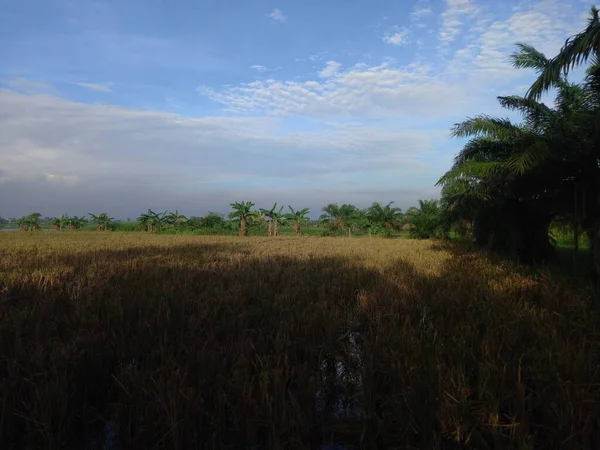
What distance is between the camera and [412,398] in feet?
7.36

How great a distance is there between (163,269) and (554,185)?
8.93m

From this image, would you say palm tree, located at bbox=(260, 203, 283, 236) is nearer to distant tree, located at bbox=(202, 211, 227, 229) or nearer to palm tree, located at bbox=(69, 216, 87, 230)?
distant tree, located at bbox=(202, 211, 227, 229)

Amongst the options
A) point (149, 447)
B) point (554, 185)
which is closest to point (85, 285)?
point (149, 447)

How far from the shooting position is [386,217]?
122 ft

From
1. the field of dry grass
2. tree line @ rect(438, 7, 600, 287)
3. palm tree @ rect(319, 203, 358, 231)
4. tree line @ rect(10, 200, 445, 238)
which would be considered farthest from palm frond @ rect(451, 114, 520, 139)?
palm tree @ rect(319, 203, 358, 231)

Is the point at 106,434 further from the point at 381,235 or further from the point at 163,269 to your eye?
the point at 381,235

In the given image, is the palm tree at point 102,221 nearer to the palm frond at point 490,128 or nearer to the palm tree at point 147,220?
the palm tree at point 147,220

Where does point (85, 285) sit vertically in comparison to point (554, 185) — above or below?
below

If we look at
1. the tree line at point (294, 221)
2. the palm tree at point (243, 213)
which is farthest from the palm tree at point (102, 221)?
the palm tree at point (243, 213)

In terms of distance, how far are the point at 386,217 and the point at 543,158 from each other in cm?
3032

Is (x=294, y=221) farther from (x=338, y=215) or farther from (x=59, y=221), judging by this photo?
(x=59, y=221)

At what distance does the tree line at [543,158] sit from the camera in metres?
6.83

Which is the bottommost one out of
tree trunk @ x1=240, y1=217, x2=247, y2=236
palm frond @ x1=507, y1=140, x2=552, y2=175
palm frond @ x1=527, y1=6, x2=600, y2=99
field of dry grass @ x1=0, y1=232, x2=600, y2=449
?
field of dry grass @ x1=0, y1=232, x2=600, y2=449

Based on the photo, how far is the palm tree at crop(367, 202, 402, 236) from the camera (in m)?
37.1
